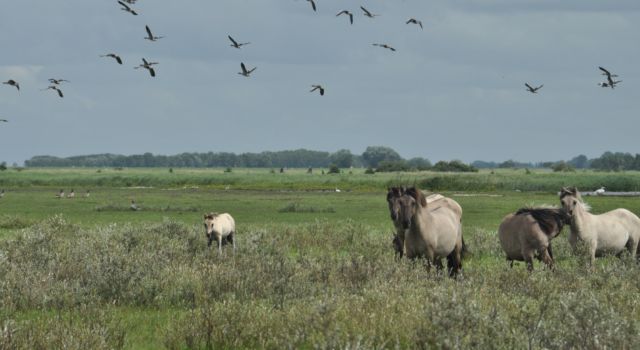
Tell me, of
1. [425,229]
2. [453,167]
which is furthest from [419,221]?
[453,167]

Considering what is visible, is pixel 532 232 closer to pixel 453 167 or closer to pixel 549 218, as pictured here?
pixel 549 218

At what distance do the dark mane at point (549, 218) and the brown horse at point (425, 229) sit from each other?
5.65 feet

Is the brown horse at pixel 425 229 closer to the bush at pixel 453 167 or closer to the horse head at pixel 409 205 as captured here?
the horse head at pixel 409 205

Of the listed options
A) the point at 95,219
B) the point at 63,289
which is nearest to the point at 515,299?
the point at 63,289

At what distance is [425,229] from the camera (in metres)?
15.0

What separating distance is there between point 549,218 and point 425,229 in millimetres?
3083

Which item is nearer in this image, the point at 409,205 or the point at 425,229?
the point at 409,205

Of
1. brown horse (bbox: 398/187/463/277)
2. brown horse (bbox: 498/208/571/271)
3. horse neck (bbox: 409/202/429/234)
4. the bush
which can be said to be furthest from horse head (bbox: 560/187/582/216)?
the bush

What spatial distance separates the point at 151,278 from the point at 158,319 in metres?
2.27

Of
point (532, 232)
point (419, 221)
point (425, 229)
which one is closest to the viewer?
point (419, 221)

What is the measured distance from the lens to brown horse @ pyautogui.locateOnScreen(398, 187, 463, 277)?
14.6m

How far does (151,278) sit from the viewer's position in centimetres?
1439

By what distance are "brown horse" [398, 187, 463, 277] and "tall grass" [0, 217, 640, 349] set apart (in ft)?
2.16

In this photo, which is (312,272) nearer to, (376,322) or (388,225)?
(376,322)
